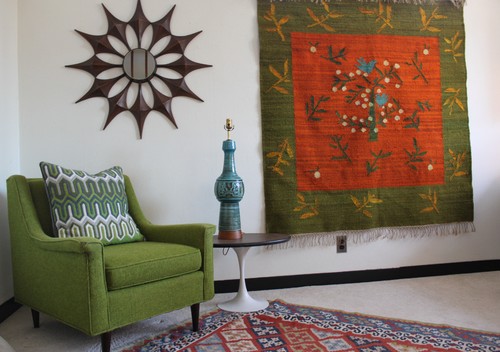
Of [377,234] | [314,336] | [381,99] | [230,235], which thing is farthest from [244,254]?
[381,99]

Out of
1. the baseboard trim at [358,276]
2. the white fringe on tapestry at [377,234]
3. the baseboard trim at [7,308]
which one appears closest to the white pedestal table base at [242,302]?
the baseboard trim at [358,276]

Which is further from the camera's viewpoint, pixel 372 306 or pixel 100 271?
pixel 372 306

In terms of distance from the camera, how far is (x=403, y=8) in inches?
123

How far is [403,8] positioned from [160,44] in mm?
1770

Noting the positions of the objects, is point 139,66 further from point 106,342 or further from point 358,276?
point 358,276

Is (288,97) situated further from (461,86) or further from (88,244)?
(88,244)

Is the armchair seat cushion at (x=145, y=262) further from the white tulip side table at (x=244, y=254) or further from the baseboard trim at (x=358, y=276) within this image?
the baseboard trim at (x=358, y=276)

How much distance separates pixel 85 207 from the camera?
84.0 inches

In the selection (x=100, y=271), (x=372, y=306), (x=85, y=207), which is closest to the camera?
(x=100, y=271)

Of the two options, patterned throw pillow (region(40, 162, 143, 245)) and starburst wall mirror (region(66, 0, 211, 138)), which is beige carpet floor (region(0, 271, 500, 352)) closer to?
patterned throw pillow (region(40, 162, 143, 245))

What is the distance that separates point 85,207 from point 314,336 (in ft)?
4.18

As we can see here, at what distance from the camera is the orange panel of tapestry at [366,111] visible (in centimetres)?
297

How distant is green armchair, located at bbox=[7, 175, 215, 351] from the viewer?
5.62 feet

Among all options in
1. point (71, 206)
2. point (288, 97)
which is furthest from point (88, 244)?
point (288, 97)
